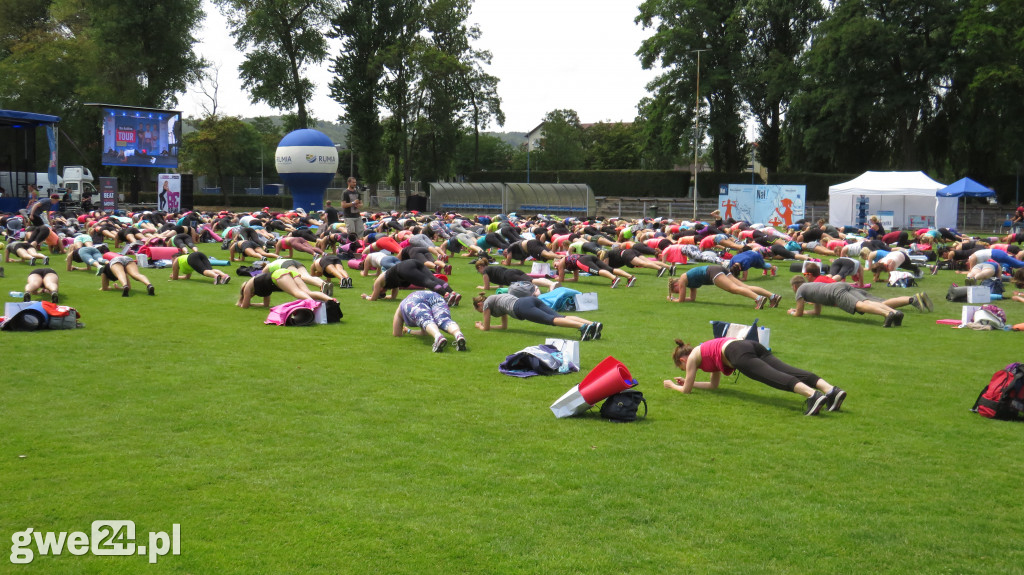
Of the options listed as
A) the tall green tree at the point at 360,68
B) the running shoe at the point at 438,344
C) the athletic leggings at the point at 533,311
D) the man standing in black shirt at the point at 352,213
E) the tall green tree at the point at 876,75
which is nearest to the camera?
the running shoe at the point at 438,344

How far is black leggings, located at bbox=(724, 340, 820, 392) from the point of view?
300 inches

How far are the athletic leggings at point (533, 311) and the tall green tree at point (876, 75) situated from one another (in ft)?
135

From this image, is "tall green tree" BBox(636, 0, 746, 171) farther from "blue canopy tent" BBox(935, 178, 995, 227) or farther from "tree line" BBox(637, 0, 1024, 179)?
"blue canopy tent" BBox(935, 178, 995, 227)

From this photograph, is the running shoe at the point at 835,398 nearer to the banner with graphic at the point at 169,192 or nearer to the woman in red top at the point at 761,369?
the woman in red top at the point at 761,369

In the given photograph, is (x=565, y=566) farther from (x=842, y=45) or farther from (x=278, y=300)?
(x=842, y=45)

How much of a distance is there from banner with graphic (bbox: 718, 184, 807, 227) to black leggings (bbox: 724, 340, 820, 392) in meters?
29.1

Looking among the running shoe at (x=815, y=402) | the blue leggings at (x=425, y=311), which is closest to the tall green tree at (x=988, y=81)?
the blue leggings at (x=425, y=311)

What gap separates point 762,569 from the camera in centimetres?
446

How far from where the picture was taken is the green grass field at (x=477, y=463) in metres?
4.68

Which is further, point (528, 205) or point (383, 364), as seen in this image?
point (528, 205)

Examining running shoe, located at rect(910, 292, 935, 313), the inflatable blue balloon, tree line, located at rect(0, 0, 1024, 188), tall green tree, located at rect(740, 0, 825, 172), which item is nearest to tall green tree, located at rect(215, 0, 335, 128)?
tree line, located at rect(0, 0, 1024, 188)

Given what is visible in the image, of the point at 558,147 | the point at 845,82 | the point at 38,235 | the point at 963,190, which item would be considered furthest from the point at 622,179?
the point at 38,235

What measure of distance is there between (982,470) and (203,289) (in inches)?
538

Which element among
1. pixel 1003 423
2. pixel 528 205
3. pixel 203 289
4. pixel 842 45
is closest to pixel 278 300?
pixel 203 289
